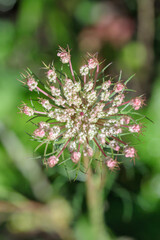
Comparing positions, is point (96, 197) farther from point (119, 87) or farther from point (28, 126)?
point (28, 126)

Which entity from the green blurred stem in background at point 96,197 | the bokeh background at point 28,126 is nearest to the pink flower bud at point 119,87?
the green blurred stem in background at point 96,197

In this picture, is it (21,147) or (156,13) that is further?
(156,13)

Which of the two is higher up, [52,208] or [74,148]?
[74,148]

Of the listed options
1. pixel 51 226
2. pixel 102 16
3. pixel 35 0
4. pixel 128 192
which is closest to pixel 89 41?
pixel 102 16

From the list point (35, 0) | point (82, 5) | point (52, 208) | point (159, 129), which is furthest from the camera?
point (82, 5)

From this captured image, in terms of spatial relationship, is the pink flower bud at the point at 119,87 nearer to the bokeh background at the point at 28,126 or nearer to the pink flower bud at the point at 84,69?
the pink flower bud at the point at 84,69

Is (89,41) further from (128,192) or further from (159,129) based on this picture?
(128,192)
